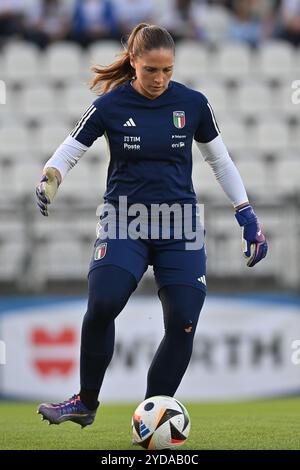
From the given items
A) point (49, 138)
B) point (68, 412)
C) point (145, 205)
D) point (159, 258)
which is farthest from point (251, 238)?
point (49, 138)

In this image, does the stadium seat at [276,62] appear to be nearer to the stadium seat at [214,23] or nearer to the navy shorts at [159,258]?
the stadium seat at [214,23]

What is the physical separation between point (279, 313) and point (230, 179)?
5.73 m

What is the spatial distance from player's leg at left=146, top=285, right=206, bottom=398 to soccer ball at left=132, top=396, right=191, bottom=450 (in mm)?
190

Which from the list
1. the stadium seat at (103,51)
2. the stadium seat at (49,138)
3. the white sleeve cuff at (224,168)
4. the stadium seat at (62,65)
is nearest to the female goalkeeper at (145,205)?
the white sleeve cuff at (224,168)

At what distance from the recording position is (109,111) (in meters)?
5.65

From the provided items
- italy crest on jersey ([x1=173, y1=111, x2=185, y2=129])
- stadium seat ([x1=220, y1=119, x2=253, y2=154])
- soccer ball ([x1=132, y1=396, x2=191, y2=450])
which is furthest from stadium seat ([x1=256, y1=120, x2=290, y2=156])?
soccer ball ([x1=132, y1=396, x2=191, y2=450])

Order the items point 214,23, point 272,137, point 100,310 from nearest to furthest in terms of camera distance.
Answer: point 100,310 < point 272,137 < point 214,23

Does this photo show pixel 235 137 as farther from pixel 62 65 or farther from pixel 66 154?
pixel 66 154

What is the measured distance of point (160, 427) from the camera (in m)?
5.40

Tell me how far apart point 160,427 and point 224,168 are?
1.52 metres

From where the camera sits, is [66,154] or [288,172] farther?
[288,172]
